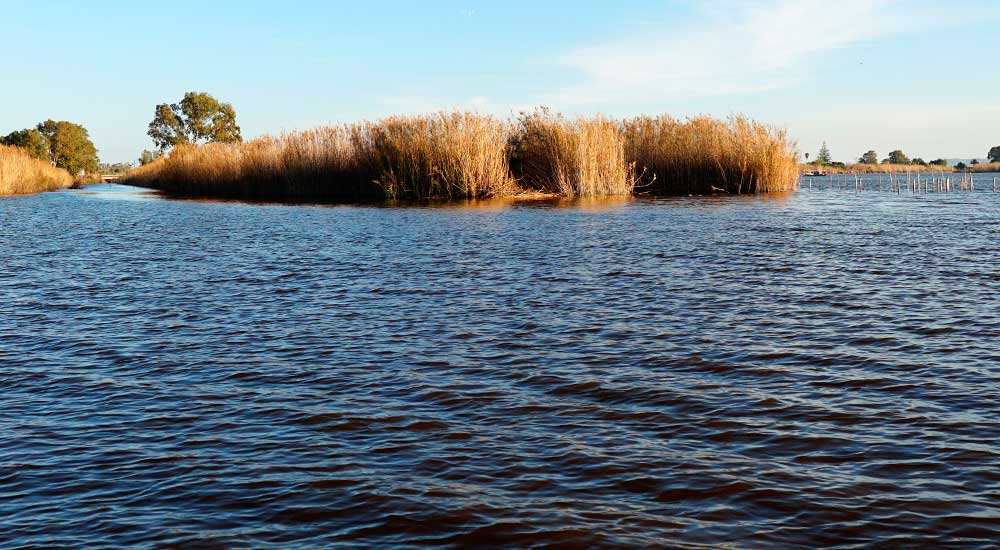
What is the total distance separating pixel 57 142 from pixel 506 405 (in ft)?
452

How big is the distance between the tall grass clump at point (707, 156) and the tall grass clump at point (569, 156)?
114 inches

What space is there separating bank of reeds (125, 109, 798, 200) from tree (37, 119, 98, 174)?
9383 centimetres

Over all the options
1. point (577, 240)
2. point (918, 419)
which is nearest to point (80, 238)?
point (577, 240)

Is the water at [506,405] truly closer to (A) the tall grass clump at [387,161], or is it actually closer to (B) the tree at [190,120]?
(A) the tall grass clump at [387,161]

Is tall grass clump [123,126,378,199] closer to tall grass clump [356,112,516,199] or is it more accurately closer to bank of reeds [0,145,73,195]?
tall grass clump [356,112,516,199]

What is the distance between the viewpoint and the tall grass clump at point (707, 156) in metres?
42.2

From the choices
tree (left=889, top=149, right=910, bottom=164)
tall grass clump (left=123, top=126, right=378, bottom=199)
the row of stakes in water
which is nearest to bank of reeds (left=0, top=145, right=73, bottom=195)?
tall grass clump (left=123, top=126, right=378, bottom=199)

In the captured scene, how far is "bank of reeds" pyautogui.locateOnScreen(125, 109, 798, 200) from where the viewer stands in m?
39.8

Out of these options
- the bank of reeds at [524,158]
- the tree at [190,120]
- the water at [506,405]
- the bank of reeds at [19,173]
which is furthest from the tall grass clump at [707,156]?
the tree at [190,120]

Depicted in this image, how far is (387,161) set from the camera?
137 feet

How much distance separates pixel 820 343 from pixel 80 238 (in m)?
22.1

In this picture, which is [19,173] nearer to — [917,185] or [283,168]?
[283,168]

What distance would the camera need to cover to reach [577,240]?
21.7 meters

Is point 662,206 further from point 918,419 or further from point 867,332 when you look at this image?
point 918,419
